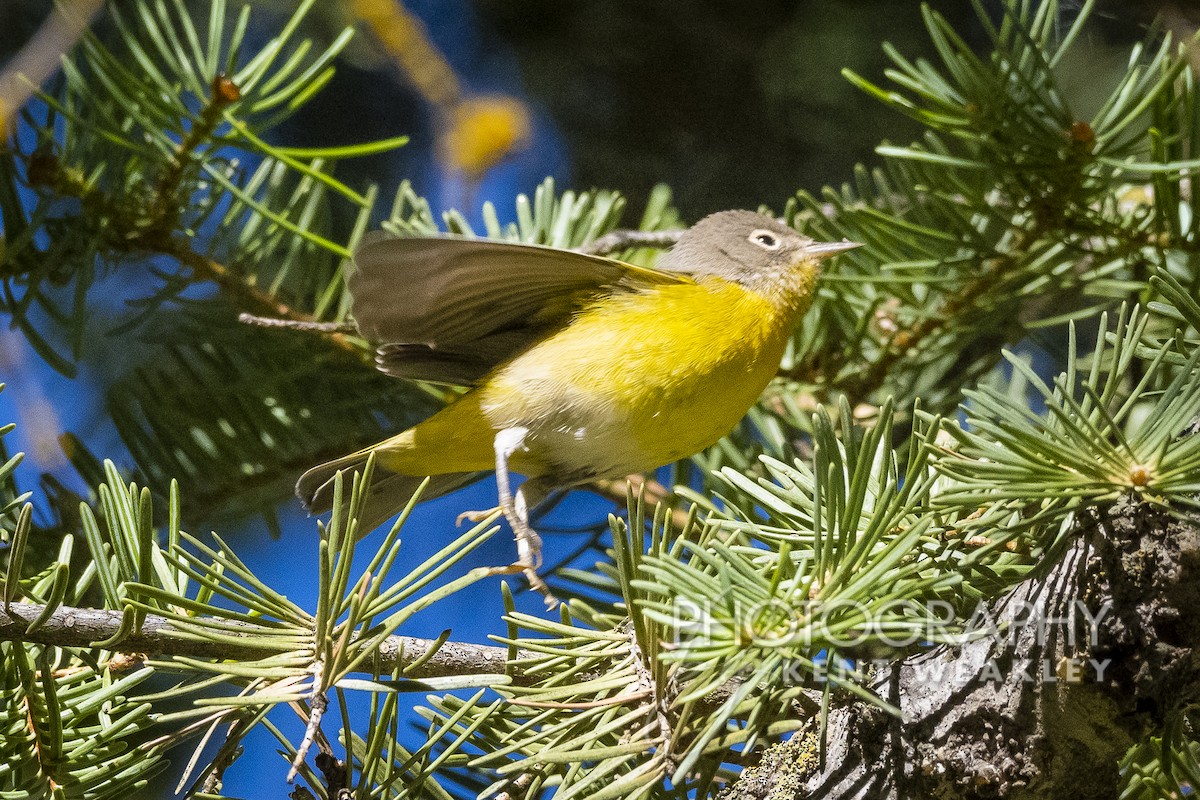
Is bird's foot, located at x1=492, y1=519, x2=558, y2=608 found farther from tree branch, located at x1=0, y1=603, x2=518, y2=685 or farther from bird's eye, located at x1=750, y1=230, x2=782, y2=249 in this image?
bird's eye, located at x1=750, y1=230, x2=782, y2=249

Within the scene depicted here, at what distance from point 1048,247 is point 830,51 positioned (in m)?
1.36

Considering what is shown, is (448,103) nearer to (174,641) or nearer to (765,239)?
(765,239)

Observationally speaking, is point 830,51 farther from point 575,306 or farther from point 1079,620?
point 1079,620

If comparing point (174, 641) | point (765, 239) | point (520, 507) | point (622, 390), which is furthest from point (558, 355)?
point (174, 641)

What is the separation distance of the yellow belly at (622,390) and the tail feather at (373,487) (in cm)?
6

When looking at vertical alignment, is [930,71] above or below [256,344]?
above

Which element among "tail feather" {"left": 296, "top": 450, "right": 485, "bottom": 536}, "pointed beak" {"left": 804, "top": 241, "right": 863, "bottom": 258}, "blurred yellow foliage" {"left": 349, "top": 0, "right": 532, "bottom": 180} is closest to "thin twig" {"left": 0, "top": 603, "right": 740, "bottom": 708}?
"tail feather" {"left": 296, "top": 450, "right": 485, "bottom": 536}

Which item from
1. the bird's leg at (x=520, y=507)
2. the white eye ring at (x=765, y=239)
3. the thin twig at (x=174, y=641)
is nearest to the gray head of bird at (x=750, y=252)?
the white eye ring at (x=765, y=239)

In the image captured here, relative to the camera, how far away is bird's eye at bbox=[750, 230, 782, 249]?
2160 millimetres

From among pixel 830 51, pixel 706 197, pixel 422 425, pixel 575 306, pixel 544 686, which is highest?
pixel 830 51

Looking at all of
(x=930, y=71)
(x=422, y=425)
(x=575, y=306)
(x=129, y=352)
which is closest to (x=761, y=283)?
(x=575, y=306)

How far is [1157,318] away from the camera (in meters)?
2.02

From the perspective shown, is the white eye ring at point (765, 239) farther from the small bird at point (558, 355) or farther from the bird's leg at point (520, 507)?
the bird's leg at point (520, 507)

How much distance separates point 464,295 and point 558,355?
207 millimetres
